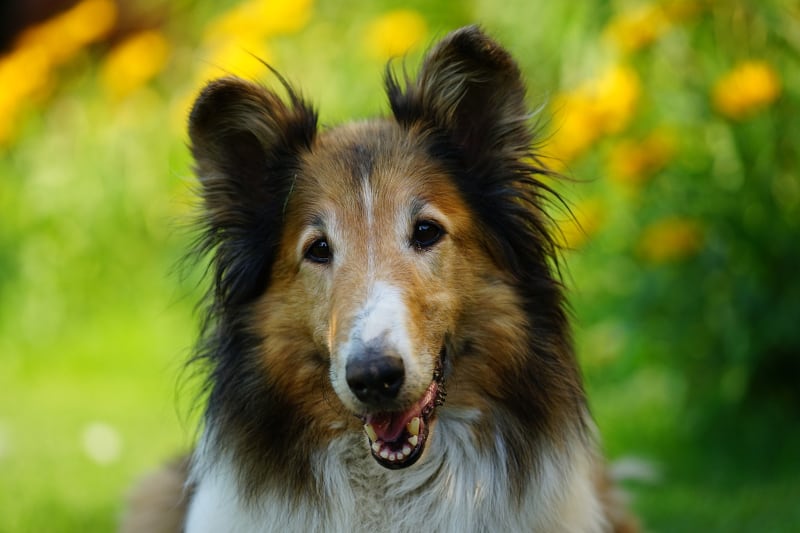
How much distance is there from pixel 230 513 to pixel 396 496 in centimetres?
64

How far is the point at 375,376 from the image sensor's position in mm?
3283

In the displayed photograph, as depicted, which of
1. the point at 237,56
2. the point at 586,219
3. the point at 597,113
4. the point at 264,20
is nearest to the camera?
the point at 597,113

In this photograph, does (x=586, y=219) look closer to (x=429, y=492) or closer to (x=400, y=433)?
(x=429, y=492)

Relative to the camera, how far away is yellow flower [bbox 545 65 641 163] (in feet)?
20.9

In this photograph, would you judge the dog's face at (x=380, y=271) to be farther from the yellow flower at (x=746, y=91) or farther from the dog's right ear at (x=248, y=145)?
the yellow flower at (x=746, y=91)

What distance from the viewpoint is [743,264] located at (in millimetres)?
6137

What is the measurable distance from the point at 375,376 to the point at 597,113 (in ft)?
11.8

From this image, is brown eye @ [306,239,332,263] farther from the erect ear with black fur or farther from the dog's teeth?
the dog's teeth

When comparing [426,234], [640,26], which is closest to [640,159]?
[640,26]

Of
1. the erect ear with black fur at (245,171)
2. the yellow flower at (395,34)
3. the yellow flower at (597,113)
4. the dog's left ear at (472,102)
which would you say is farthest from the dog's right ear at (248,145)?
the yellow flower at (395,34)

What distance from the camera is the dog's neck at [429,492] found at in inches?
150

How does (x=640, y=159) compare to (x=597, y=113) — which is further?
(x=597, y=113)

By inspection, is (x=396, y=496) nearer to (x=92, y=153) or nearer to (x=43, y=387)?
(x=43, y=387)

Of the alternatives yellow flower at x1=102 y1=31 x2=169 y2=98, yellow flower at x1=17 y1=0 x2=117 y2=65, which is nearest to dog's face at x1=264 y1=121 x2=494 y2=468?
yellow flower at x1=102 y1=31 x2=169 y2=98
